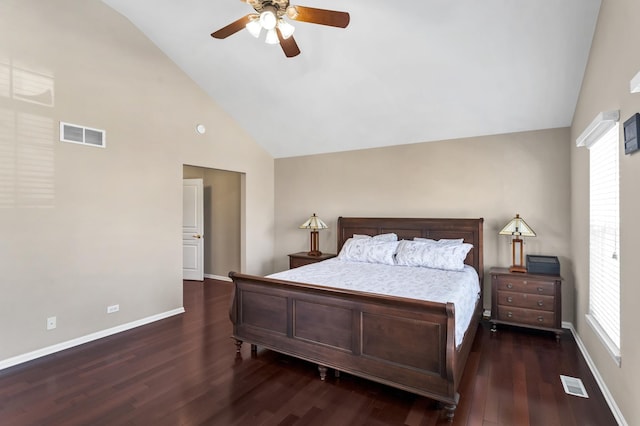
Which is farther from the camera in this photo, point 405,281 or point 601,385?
point 405,281

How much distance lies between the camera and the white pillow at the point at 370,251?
4.22 m

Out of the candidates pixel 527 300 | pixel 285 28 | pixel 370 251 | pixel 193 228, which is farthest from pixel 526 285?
pixel 193 228

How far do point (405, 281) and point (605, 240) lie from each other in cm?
163

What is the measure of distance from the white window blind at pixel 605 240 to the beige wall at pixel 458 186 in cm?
98

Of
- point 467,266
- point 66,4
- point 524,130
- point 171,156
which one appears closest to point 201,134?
point 171,156

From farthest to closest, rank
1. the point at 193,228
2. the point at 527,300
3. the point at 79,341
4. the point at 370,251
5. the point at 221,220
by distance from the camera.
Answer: the point at 221,220, the point at 193,228, the point at 370,251, the point at 527,300, the point at 79,341

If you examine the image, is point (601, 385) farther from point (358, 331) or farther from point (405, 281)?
point (358, 331)

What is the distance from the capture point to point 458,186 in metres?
4.43

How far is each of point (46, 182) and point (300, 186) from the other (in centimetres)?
356

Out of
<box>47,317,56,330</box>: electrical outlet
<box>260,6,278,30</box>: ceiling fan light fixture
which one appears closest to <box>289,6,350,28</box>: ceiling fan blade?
<box>260,6,278,30</box>: ceiling fan light fixture

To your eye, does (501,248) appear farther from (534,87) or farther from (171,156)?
(171,156)

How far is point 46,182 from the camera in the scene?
10.4ft

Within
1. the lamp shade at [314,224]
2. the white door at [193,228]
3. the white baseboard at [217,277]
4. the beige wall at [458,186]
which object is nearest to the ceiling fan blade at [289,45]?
the beige wall at [458,186]

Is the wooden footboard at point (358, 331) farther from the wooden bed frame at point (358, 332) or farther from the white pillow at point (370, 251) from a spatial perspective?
the white pillow at point (370, 251)
